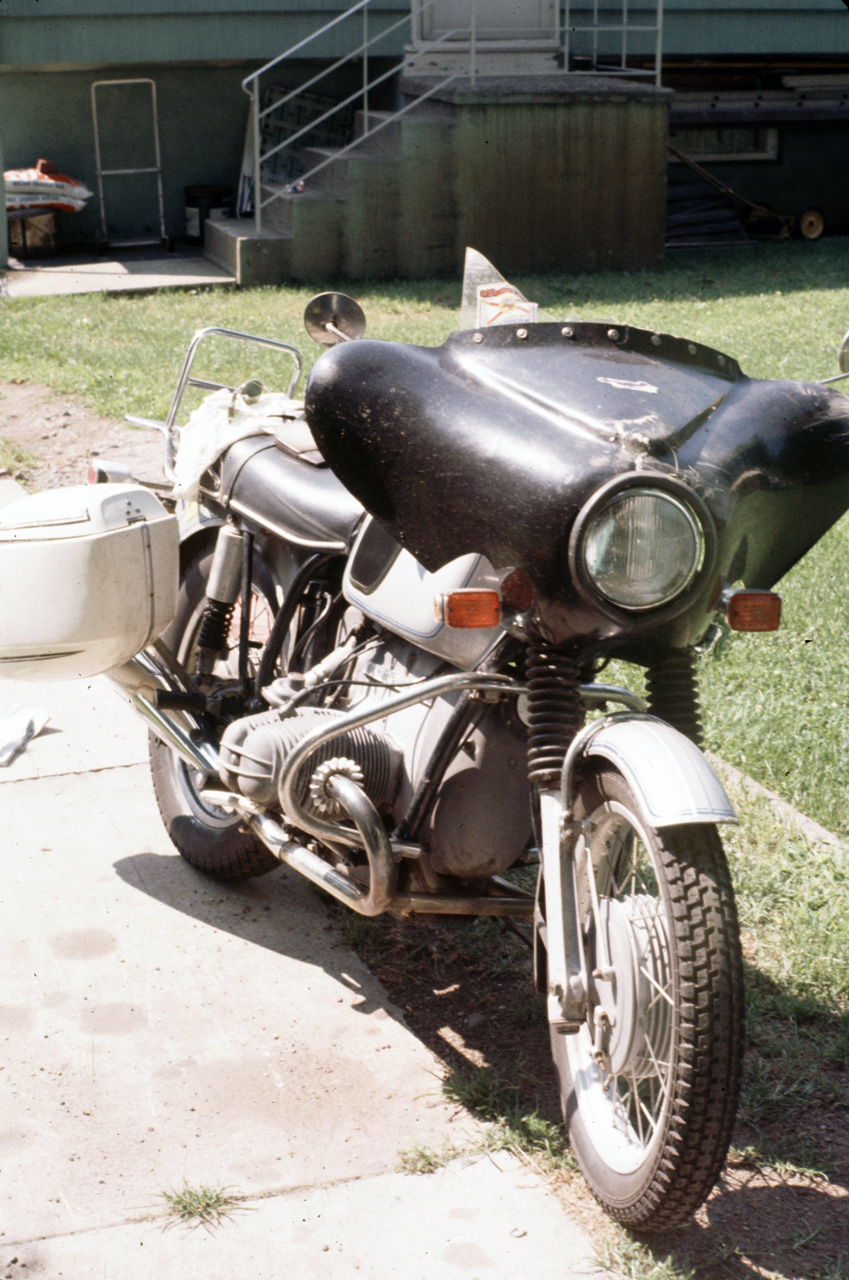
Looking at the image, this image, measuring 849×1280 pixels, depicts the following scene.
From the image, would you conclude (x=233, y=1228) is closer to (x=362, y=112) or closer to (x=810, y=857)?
(x=810, y=857)

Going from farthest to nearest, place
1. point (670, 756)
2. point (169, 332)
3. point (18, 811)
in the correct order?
point (169, 332) < point (18, 811) < point (670, 756)

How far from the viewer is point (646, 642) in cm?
254

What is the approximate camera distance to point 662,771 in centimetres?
234

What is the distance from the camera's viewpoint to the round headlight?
2332 millimetres

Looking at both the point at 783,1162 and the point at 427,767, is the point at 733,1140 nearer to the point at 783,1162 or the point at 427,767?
the point at 783,1162

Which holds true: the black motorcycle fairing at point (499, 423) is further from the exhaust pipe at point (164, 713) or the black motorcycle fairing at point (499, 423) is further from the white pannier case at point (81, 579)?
the exhaust pipe at point (164, 713)

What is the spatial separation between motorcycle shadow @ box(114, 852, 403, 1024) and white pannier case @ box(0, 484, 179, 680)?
0.78 m

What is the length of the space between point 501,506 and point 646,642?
361mm

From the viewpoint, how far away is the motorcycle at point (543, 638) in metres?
2.35

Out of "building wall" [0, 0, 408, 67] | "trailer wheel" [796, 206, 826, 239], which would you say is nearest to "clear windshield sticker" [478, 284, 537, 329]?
"building wall" [0, 0, 408, 67]

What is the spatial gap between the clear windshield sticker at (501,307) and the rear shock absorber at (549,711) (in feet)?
2.21

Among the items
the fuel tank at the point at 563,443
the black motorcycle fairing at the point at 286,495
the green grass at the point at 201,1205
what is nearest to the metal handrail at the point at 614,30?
the black motorcycle fairing at the point at 286,495

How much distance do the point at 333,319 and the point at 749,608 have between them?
4.59ft

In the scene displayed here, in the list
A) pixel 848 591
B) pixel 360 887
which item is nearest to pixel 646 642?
pixel 360 887
